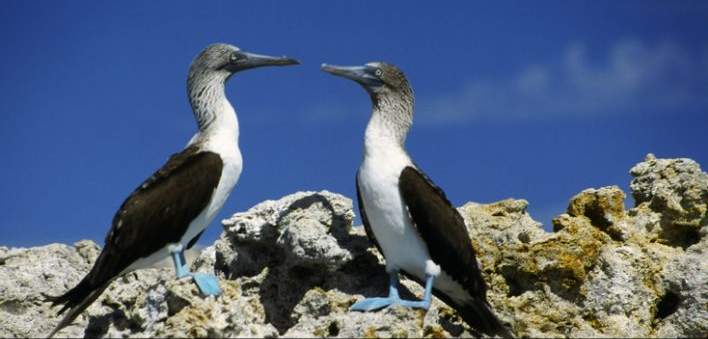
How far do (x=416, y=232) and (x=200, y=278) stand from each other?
222 centimetres

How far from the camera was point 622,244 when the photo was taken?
1099cm

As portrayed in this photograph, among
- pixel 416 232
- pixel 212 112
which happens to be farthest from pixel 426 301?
pixel 212 112

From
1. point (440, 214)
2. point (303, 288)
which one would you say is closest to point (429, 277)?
point (440, 214)

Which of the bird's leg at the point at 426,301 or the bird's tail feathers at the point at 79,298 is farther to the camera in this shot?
the bird's tail feathers at the point at 79,298

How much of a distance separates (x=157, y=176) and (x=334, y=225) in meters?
1.96

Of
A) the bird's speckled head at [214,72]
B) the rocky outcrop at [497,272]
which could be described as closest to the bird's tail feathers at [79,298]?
the rocky outcrop at [497,272]

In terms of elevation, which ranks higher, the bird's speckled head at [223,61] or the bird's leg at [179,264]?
the bird's speckled head at [223,61]

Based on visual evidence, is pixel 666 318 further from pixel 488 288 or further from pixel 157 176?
pixel 157 176

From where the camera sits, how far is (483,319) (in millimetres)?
9852

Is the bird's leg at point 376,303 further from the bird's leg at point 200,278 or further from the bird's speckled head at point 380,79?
the bird's speckled head at point 380,79

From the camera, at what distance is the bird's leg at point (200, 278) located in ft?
29.7

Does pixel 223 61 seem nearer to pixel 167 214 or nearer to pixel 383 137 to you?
pixel 167 214

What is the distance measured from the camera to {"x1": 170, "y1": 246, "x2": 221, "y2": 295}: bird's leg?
905 centimetres

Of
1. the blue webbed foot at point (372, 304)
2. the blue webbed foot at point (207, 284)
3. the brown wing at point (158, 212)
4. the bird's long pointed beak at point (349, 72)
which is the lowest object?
the blue webbed foot at point (372, 304)
